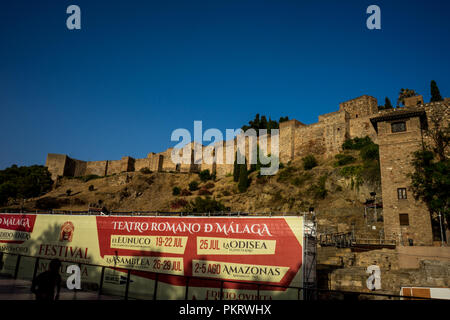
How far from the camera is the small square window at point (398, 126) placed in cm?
2264

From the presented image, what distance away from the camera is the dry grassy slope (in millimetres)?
30156

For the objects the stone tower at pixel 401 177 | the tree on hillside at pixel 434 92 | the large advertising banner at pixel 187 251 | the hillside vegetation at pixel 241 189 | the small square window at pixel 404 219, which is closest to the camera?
the large advertising banner at pixel 187 251

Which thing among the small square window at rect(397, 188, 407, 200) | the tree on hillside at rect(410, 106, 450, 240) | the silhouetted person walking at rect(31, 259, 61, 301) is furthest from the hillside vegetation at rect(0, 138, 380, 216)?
the silhouetted person walking at rect(31, 259, 61, 301)

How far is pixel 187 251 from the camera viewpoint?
14453 millimetres

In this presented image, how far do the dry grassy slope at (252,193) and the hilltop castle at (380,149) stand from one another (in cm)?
436

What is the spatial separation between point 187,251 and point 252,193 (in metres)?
27.2

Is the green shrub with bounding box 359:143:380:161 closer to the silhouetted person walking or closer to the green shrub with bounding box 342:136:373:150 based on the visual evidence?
the green shrub with bounding box 342:136:373:150

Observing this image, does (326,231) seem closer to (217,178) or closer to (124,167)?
(217,178)

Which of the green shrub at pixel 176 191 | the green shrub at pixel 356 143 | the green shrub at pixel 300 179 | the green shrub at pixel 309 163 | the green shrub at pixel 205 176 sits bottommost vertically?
the green shrub at pixel 300 179

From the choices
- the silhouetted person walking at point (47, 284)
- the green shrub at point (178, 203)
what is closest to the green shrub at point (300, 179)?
the green shrub at point (178, 203)

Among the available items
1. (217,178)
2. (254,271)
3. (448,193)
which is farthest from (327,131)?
(254,271)

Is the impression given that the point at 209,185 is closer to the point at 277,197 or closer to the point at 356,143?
the point at 277,197

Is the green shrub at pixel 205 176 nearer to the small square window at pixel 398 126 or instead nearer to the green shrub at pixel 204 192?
the green shrub at pixel 204 192
